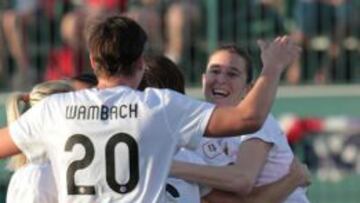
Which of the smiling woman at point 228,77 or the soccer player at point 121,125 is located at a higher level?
the soccer player at point 121,125

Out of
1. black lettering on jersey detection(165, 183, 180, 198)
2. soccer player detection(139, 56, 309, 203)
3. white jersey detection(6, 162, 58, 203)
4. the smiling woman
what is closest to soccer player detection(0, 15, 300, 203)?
white jersey detection(6, 162, 58, 203)

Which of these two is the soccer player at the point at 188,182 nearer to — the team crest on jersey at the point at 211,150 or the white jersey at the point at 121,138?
the team crest on jersey at the point at 211,150

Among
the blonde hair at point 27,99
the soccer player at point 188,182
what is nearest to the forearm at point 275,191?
the soccer player at point 188,182

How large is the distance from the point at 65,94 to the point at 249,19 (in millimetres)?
8368

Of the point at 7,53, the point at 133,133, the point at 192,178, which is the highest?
the point at 133,133

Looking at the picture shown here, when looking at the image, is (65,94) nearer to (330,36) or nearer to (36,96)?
(36,96)

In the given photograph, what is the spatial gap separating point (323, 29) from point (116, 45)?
8.57 meters

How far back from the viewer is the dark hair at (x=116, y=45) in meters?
4.97

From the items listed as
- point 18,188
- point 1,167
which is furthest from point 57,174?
point 1,167

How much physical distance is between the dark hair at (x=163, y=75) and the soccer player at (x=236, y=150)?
277mm

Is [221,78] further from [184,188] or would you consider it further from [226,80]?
[184,188]

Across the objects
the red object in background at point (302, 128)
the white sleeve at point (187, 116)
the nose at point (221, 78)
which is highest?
the white sleeve at point (187, 116)

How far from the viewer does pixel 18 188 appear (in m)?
5.24

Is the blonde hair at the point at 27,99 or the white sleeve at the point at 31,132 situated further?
the blonde hair at the point at 27,99
